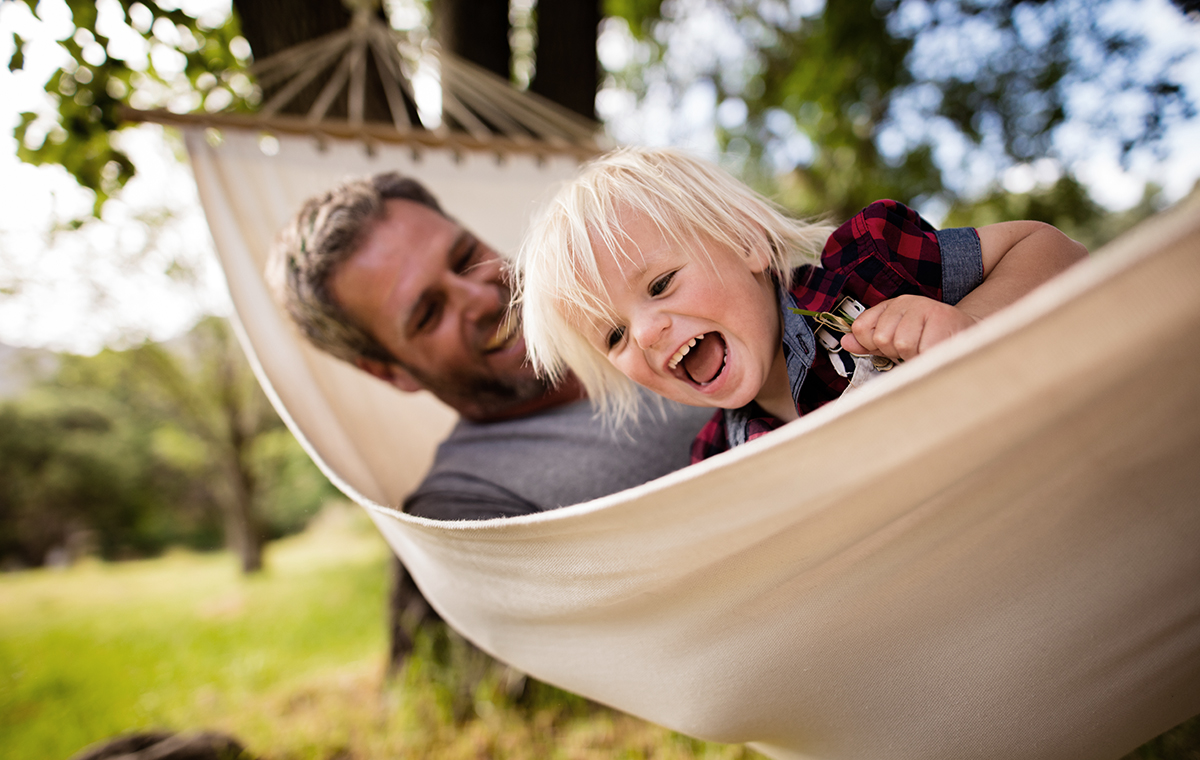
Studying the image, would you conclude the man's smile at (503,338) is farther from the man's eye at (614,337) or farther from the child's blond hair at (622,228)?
the man's eye at (614,337)

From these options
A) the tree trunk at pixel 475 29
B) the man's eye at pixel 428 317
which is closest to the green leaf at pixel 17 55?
the man's eye at pixel 428 317

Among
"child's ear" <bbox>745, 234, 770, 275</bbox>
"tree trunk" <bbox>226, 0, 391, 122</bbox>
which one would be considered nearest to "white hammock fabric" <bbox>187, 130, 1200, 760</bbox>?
"child's ear" <bbox>745, 234, 770, 275</bbox>

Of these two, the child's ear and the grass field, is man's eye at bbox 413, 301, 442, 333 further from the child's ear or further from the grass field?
the grass field

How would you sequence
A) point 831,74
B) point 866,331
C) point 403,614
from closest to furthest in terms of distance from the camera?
point 866,331, point 403,614, point 831,74

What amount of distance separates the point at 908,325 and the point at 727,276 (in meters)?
0.23

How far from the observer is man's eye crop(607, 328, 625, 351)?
866 millimetres

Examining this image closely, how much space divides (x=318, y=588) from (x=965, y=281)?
15.6ft

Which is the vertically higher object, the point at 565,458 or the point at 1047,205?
the point at 1047,205

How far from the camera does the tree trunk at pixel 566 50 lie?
7.29 feet

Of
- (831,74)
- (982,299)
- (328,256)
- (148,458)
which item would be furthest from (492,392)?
(148,458)

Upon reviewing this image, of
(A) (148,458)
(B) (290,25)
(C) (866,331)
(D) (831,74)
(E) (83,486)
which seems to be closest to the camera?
(C) (866,331)

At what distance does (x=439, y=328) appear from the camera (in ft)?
4.30

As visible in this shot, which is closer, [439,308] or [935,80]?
[439,308]

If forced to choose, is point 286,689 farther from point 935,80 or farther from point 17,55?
point 935,80
